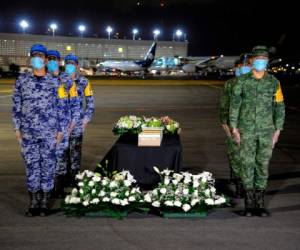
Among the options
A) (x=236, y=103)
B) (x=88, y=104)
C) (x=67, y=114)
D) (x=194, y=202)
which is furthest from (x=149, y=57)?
(x=194, y=202)

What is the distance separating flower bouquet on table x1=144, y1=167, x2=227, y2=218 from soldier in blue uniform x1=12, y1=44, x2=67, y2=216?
137 centimetres

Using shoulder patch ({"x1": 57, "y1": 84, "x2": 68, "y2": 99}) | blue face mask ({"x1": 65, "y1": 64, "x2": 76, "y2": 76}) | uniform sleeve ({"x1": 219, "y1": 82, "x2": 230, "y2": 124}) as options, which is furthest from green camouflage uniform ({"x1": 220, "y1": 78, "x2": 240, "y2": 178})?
shoulder patch ({"x1": 57, "y1": 84, "x2": 68, "y2": 99})

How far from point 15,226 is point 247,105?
3.27 metres

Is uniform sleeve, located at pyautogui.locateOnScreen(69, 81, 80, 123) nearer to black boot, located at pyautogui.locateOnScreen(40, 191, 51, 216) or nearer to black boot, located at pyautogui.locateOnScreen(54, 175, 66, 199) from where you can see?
black boot, located at pyautogui.locateOnScreen(54, 175, 66, 199)

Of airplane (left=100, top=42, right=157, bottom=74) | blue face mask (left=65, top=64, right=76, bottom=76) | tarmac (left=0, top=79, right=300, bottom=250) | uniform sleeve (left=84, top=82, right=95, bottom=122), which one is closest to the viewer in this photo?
tarmac (left=0, top=79, right=300, bottom=250)

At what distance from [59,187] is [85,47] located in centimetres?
13744

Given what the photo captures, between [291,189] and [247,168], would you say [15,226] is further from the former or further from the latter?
[291,189]

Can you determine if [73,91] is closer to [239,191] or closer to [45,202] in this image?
[45,202]

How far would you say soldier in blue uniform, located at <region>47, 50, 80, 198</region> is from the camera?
26.9 ft

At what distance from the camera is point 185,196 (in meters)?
7.26

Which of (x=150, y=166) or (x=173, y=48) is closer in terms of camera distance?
(x=150, y=166)

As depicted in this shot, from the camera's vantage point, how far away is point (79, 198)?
23.6 feet

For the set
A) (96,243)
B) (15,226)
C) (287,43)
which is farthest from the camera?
(287,43)

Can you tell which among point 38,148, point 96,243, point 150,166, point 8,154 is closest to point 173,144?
point 150,166
